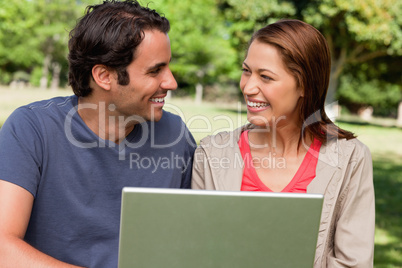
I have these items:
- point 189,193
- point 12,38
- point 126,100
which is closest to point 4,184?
point 126,100

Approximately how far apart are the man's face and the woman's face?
433 mm

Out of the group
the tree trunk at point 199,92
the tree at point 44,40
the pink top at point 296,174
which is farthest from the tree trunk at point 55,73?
the pink top at point 296,174

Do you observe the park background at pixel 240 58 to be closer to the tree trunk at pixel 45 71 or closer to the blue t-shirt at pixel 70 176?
the tree trunk at pixel 45 71

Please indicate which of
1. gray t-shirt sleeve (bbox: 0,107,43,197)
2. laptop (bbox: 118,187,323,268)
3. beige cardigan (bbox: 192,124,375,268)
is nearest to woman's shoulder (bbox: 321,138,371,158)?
beige cardigan (bbox: 192,124,375,268)

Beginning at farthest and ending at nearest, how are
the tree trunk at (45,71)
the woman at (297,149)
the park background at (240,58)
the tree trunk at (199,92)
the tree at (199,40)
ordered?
the tree trunk at (45,71) → the tree trunk at (199,92) → the tree at (199,40) → the park background at (240,58) → the woman at (297,149)

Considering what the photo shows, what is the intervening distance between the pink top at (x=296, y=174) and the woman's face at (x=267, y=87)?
20 centimetres

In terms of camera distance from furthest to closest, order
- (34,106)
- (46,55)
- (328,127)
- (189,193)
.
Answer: (46,55) < (328,127) < (34,106) < (189,193)

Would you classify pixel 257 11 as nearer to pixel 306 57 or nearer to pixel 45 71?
pixel 306 57

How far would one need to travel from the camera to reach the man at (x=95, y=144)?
194 centimetres

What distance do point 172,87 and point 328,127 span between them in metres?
0.81

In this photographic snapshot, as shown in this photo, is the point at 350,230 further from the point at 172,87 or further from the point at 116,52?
the point at 116,52

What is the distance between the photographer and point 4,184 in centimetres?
182

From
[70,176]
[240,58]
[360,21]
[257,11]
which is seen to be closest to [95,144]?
[70,176]

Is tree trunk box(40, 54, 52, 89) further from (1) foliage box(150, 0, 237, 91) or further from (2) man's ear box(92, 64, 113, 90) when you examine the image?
(2) man's ear box(92, 64, 113, 90)
